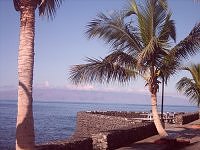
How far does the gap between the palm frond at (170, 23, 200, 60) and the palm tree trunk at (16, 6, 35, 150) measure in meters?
7.47

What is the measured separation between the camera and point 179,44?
1342cm

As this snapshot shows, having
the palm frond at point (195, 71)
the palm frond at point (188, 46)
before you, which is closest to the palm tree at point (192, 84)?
the palm frond at point (195, 71)

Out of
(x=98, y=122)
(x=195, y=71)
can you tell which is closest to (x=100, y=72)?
A: (x=195, y=71)

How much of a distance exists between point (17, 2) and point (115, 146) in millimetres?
7157

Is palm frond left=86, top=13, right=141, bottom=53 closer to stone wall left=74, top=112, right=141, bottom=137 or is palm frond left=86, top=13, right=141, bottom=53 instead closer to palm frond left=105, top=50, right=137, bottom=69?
palm frond left=105, top=50, right=137, bottom=69

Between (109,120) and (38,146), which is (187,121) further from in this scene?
(38,146)

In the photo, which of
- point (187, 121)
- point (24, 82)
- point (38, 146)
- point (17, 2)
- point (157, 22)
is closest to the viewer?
point (24, 82)

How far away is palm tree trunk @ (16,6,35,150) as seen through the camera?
21.9 ft

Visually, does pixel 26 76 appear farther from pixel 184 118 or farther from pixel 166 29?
pixel 184 118

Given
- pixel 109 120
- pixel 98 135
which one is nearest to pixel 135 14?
pixel 98 135

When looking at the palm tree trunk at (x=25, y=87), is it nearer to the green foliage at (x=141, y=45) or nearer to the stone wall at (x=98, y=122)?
the green foliage at (x=141, y=45)

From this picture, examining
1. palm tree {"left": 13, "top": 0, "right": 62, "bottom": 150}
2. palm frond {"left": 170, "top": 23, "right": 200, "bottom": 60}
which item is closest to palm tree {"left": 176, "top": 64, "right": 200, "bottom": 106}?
palm frond {"left": 170, "top": 23, "right": 200, "bottom": 60}

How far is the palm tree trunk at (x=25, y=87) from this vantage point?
6684mm

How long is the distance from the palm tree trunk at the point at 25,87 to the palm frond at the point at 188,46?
7475mm
